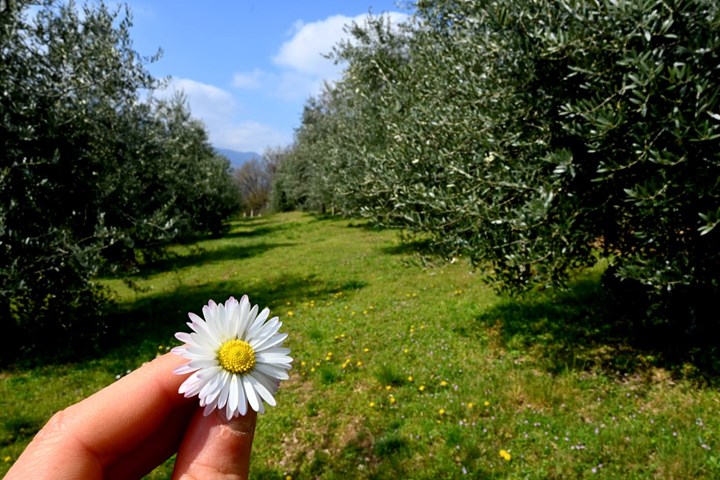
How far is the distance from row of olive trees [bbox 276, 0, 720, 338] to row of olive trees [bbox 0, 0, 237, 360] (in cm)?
665

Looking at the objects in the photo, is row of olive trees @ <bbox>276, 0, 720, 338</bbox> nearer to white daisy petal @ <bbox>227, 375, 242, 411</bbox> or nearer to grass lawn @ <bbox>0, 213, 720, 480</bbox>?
grass lawn @ <bbox>0, 213, 720, 480</bbox>

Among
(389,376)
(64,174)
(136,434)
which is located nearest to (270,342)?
(136,434)

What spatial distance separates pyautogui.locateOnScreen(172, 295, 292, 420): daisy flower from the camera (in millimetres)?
1127

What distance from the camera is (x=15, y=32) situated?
8359 mm

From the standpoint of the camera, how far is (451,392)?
5961 mm

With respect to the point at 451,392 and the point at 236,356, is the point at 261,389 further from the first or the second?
the point at 451,392

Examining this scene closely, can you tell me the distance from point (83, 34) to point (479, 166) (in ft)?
31.3

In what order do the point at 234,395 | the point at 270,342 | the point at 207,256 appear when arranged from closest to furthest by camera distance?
the point at 234,395 → the point at 270,342 → the point at 207,256

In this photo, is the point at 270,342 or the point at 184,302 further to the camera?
the point at 184,302

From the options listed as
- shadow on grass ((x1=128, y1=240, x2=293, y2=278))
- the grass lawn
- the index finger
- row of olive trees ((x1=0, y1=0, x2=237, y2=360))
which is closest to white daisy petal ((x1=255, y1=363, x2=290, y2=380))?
the index finger

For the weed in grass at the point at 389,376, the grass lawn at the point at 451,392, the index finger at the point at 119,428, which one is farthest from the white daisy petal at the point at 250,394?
the weed in grass at the point at 389,376

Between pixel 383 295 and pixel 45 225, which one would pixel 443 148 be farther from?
pixel 45 225

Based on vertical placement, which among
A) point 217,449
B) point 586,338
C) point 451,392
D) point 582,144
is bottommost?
point 451,392

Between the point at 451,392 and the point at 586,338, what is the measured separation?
10.3 ft
